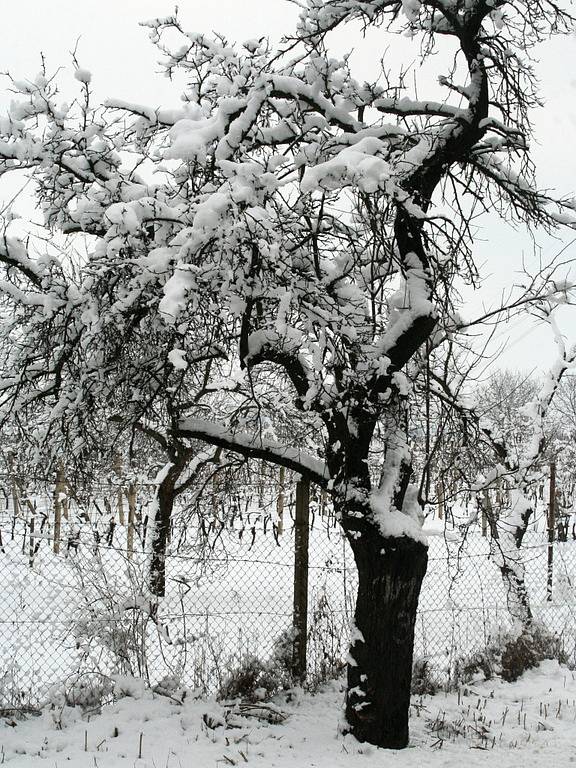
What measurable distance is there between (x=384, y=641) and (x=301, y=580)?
1281 millimetres

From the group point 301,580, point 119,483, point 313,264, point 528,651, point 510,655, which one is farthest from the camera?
point 119,483

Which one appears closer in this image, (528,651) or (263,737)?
(263,737)

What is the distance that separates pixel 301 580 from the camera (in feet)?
17.8

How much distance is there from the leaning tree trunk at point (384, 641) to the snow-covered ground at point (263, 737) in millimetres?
169

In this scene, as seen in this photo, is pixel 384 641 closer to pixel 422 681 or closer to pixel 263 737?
pixel 263 737

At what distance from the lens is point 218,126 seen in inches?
137

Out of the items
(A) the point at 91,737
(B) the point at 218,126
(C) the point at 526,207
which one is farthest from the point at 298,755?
(C) the point at 526,207

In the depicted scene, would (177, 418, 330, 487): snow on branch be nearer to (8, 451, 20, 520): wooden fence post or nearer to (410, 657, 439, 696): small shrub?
(8, 451, 20, 520): wooden fence post

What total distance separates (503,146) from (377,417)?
215 centimetres

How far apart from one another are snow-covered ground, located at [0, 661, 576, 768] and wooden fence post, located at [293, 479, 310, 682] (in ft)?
1.03

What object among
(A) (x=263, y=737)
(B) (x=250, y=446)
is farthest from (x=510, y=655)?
(B) (x=250, y=446)

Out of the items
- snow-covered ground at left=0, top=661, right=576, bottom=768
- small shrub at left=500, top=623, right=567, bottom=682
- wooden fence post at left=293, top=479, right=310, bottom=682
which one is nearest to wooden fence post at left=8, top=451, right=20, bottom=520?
snow-covered ground at left=0, top=661, right=576, bottom=768

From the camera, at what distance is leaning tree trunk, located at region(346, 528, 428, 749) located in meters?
4.27

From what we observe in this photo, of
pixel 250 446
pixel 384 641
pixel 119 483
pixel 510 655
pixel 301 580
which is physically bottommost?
pixel 510 655
